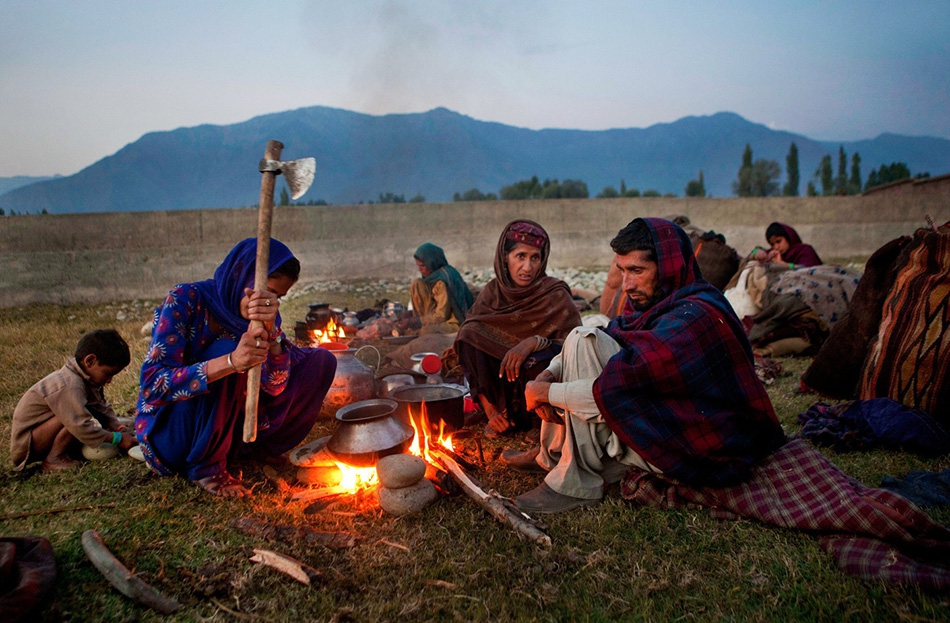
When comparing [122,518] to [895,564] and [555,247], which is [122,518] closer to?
[895,564]

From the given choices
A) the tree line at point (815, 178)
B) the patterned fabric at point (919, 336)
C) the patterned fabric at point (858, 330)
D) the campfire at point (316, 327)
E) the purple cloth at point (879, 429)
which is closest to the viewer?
the purple cloth at point (879, 429)

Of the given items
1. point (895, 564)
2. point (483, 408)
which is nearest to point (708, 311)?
point (895, 564)

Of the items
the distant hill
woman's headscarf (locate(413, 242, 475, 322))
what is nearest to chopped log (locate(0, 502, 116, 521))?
woman's headscarf (locate(413, 242, 475, 322))

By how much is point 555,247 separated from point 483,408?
415 inches

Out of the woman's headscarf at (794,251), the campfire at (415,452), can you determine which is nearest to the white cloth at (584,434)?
the campfire at (415,452)

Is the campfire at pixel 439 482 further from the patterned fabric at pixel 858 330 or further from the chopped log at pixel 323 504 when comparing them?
the patterned fabric at pixel 858 330

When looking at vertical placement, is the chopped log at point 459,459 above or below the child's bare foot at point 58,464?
above

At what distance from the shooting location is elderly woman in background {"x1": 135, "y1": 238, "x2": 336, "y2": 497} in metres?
2.68

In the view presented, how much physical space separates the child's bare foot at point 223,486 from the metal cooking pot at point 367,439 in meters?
0.48

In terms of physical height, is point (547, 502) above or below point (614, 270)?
below

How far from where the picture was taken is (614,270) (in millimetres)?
5559

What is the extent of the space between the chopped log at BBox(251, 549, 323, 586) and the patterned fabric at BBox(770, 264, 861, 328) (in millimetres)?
5419

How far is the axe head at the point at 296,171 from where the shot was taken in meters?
2.36

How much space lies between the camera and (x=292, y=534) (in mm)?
2490
